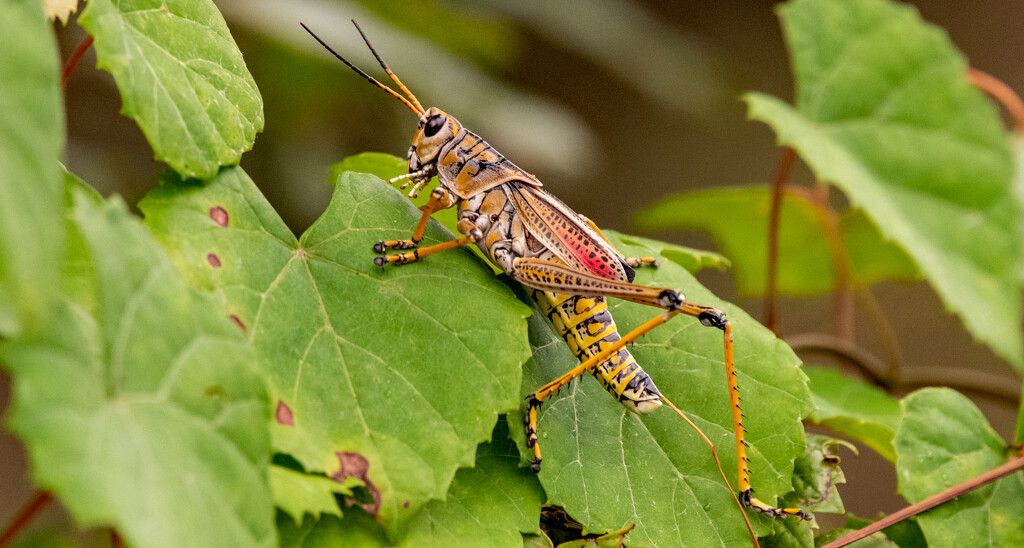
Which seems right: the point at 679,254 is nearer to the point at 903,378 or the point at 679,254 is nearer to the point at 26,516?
the point at 903,378

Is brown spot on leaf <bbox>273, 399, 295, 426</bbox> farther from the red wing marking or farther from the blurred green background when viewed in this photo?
the blurred green background

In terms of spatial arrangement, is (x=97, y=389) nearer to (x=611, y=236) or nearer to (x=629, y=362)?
(x=629, y=362)

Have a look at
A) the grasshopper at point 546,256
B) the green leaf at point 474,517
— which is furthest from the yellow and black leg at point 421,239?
the green leaf at point 474,517

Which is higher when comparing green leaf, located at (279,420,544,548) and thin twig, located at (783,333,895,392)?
green leaf, located at (279,420,544,548)

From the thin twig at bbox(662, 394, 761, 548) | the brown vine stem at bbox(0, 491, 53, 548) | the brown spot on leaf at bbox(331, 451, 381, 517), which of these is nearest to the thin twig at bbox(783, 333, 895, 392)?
the thin twig at bbox(662, 394, 761, 548)

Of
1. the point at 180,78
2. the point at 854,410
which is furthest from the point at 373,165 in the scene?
the point at 854,410
